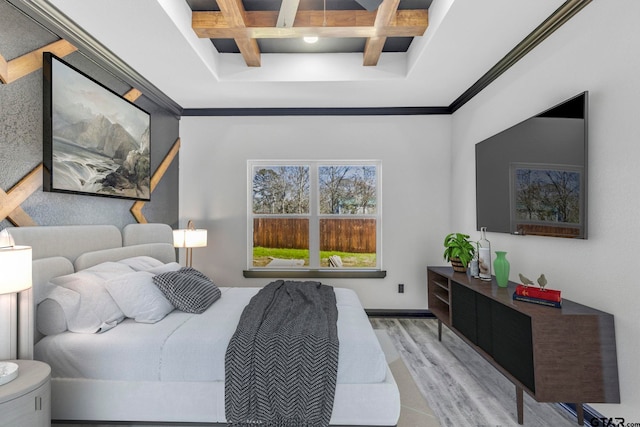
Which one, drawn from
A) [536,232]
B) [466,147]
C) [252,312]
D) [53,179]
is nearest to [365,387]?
[252,312]

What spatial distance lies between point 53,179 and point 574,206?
11.3 ft

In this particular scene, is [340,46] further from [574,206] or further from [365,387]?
Result: [365,387]

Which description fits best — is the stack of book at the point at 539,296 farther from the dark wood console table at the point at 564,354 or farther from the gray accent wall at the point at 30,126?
the gray accent wall at the point at 30,126

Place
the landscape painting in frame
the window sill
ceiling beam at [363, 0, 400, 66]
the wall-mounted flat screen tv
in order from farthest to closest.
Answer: the window sill → ceiling beam at [363, 0, 400, 66] → the landscape painting in frame → the wall-mounted flat screen tv

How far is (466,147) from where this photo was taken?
3709mm

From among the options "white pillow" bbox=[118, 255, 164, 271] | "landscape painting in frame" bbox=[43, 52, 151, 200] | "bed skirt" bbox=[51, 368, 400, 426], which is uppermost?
"landscape painting in frame" bbox=[43, 52, 151, 200]

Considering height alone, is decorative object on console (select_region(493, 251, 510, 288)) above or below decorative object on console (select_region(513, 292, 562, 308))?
above

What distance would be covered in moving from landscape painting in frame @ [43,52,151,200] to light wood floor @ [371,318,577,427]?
118 inches

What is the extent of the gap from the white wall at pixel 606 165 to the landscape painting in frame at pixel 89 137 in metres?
3.45

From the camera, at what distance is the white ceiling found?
2232 millimetres

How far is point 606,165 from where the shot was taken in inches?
74.5

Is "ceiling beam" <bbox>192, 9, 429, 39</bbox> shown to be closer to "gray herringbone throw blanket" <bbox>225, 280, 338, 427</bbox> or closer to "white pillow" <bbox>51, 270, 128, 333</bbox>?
"white pillow" <bbox>51, 270, 128, 333</bbox>

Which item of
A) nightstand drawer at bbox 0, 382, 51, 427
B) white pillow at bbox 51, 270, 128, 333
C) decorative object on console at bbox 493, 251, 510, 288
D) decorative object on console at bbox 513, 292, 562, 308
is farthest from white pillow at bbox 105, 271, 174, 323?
decorative object on console at bbox 493, 251, 510, 288

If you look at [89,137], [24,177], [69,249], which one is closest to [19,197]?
[24,177]
